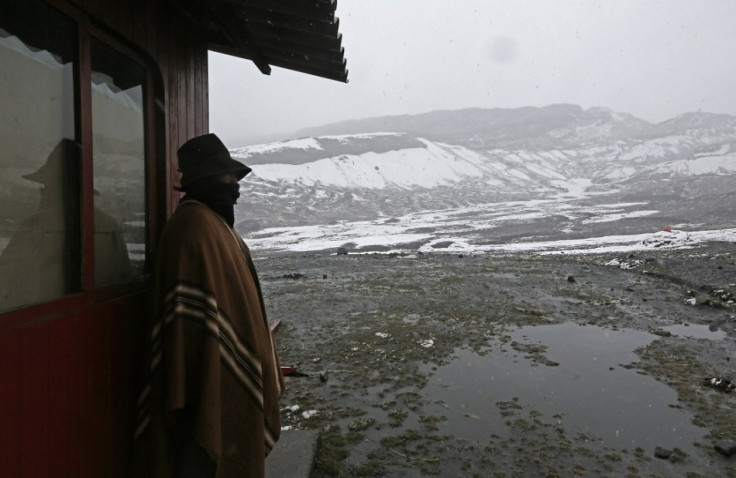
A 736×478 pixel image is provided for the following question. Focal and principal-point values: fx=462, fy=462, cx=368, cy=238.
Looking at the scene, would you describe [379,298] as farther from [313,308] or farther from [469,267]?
[469,267]

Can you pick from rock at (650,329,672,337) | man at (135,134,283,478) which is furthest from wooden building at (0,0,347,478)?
rock at (650,329,672,337)

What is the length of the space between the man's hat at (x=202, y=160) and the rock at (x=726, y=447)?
375 centimetres

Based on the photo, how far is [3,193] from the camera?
1627 mm

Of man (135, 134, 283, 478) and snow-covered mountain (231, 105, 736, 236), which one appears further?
snow-covered mountain (231, 105, 736, 236)

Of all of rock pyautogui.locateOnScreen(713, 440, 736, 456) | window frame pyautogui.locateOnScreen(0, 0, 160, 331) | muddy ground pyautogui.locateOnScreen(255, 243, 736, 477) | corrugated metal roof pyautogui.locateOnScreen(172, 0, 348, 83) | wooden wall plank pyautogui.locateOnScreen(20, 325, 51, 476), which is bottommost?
muddy ground pyautogui.locateOnScreen(255, 243, 736, 477)

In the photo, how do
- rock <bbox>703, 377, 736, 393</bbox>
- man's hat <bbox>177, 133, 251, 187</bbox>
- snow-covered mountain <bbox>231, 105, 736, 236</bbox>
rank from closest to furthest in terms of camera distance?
man's hat <bbox>177, 133, 251, 187</bbox>
rock <bbox>703, 377, 736, 393</bbox>
snow-covered mountain <bbox>231, 105, 736, 236</bbox>

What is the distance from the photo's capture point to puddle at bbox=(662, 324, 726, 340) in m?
6.20

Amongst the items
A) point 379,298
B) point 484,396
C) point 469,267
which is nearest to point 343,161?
point 469,267

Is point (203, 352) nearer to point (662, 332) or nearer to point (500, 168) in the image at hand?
point (662, 332)

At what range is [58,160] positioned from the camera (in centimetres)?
188

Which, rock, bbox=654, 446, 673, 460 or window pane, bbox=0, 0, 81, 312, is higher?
window pane, bbox=0, 0, 81, 312

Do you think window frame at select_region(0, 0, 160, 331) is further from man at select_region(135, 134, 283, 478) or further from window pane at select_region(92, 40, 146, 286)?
man at select_region(135, 134, 283, 478)

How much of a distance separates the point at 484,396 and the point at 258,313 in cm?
305

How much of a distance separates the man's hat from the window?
39 centimetres
